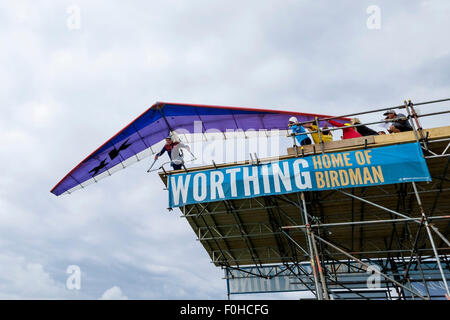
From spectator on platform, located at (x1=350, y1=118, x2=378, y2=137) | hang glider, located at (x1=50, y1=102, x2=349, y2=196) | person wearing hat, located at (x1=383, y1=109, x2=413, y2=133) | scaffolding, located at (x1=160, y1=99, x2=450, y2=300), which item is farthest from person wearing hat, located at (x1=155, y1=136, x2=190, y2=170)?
person wearing hat, located at (x1=383, y1=109, x2=413, y2=133)

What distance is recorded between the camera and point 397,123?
10.5 m

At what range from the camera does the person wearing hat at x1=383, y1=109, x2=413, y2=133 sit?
10.3 m

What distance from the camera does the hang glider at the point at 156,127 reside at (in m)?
15.3

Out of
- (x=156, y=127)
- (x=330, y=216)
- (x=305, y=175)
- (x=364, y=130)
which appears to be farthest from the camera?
(x=156, y=127)

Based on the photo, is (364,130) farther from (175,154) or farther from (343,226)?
(175,154)

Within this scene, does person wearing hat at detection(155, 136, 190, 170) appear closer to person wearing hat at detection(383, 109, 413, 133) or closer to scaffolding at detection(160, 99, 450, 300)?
scaffolding at detection(160, 99, 450, 300)

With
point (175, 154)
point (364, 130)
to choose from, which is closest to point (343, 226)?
point (364, 130)

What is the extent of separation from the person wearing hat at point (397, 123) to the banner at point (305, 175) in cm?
110

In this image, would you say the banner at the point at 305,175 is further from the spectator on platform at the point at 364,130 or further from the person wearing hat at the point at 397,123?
the spectator on platform at the point at 364,130

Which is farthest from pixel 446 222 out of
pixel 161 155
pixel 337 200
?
pixel 161 155

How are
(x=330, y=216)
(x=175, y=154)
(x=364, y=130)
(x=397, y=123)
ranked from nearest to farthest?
(x=397, y=123), (x=364, y=130), (x=175, y=154), (x=330, y=216)

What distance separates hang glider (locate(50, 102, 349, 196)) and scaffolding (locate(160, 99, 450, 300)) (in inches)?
183

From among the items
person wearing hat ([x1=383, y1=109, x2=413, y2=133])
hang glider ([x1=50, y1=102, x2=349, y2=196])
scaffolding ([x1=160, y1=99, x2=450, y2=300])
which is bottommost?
scaffolding ([x1=160, y1=99, x2=450, y2=300])

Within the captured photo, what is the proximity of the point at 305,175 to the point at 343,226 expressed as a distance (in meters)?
4.48
